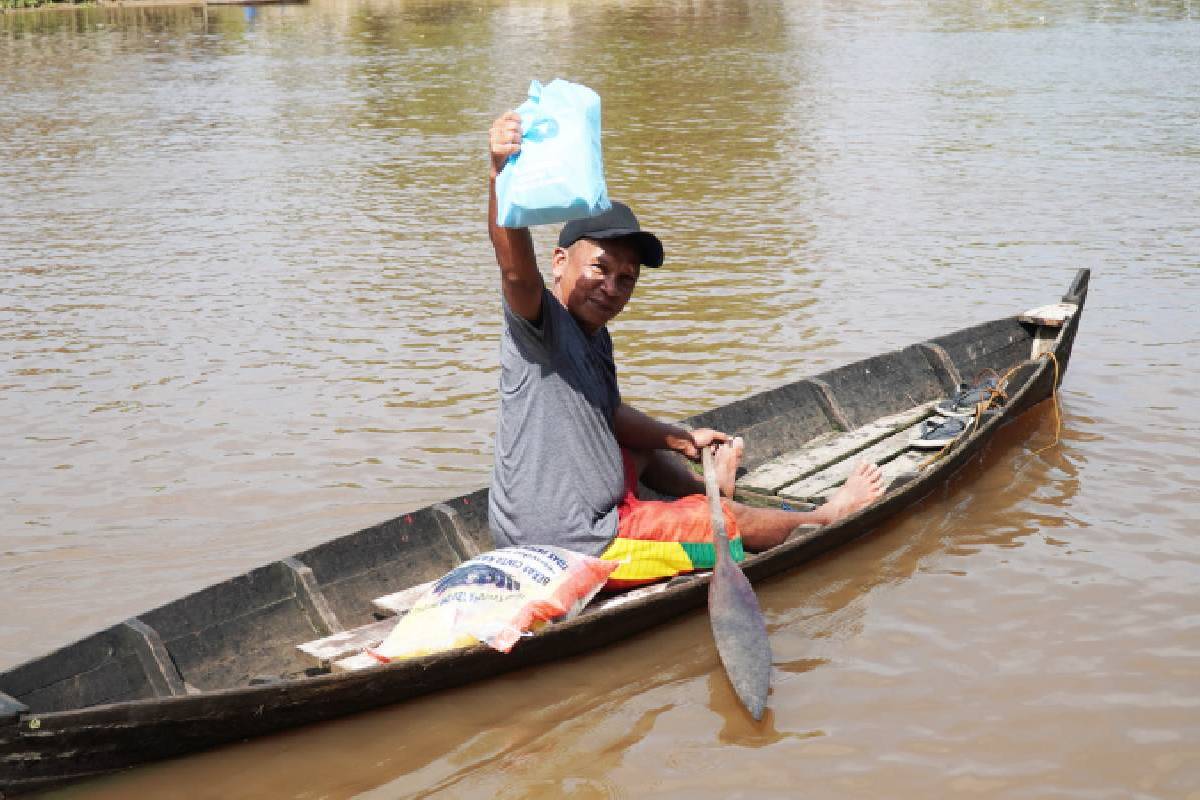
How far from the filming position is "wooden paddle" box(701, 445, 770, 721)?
4695 millimetres

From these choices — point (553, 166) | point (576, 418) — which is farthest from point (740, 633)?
point (553, 166)

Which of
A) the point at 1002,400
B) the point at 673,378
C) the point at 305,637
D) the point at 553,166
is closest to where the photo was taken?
the point at 553,166

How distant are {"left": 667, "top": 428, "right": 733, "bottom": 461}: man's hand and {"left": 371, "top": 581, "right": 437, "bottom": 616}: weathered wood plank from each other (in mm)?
1170

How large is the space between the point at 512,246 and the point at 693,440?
60.3 inches

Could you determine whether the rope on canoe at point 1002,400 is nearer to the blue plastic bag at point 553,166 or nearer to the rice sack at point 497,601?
the rice sack at point 497,601

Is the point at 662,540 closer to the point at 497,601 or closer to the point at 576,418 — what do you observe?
the point at 576,418

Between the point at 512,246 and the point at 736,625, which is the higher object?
the point at 512,246

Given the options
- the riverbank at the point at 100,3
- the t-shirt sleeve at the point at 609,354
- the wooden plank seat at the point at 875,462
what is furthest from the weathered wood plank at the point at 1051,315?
the riverbank at the point at 100,3

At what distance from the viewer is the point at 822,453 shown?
676 cm

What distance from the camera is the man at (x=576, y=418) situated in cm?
459

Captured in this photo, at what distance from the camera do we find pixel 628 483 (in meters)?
5.39

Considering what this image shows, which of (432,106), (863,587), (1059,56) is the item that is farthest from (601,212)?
(1059,56)

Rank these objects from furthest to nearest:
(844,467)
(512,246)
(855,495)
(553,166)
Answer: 1. (844,467)
2. (855,495)
3. (512,246)
4. (553,166)

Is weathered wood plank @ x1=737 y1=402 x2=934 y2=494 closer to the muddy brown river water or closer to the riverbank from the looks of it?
the muddy brown river water
